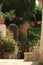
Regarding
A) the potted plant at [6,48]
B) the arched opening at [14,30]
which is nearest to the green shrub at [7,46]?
the potted plant at [6,48]

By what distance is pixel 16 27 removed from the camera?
2072 centimetres

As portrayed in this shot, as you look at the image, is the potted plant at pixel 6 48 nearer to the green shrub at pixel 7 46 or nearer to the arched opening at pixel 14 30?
the green shrub at pixel 7 46

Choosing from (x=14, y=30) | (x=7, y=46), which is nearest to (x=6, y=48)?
(x=7, y=46)

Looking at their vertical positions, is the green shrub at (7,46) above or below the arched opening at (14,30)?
below

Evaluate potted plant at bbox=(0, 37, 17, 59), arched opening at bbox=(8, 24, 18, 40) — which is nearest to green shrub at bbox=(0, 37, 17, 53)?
potted plant at bbox=(0, 37, 17, 59)

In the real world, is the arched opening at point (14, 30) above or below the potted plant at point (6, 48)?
above

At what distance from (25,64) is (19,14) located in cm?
1413

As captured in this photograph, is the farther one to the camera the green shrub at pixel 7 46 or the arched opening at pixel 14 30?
the arched opening at pixel 14 30

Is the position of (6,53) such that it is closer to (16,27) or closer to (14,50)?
(14,50)

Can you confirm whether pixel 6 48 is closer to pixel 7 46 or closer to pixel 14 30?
pixel 7 46

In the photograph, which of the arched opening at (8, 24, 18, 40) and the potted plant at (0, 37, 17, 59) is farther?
the arched opening at (8, 24, 18, 40)

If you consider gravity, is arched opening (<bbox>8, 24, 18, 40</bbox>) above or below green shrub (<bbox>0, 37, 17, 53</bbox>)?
above

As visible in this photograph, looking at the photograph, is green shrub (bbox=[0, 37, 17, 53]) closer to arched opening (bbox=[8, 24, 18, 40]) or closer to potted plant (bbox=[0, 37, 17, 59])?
potted plant (bbox=[0, 37, 17, 59])

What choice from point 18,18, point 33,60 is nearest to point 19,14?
point 18,18
